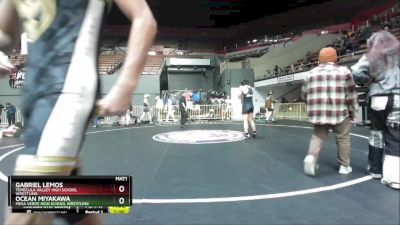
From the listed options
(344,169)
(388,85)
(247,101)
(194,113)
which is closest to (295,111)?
(388,85)

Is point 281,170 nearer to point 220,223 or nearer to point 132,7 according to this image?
point 220,223

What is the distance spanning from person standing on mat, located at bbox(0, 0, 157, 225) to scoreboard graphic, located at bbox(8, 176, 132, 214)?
1 cm

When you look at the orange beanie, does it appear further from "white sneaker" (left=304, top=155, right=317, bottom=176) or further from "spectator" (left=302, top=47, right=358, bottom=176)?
"white sneaker" (left=304, top=155, right=317, bottom=176)

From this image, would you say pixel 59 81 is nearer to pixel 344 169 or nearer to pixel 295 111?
pixel 295 111

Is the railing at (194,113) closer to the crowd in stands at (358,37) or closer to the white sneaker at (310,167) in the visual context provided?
the white sneaker at (310,167)

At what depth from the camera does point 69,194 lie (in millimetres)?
392

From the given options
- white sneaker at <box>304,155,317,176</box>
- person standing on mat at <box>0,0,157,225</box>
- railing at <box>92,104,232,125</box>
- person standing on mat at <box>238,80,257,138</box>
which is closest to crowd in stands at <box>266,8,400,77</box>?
person standing on mat at <box>0,0,157,225</box>

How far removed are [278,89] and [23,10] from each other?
73 cm

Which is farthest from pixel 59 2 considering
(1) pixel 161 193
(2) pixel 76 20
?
(1) pixel 161 193

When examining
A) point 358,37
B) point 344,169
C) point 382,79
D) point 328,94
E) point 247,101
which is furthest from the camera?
point 247,101

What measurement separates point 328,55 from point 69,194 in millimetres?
613

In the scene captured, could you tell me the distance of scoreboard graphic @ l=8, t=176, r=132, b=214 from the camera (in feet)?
1.25

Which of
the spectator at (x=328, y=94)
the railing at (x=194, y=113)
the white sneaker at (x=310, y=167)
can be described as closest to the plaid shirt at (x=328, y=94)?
the spectator at (x=328, y=94)

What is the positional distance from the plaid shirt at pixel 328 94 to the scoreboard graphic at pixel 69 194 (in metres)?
0.39
